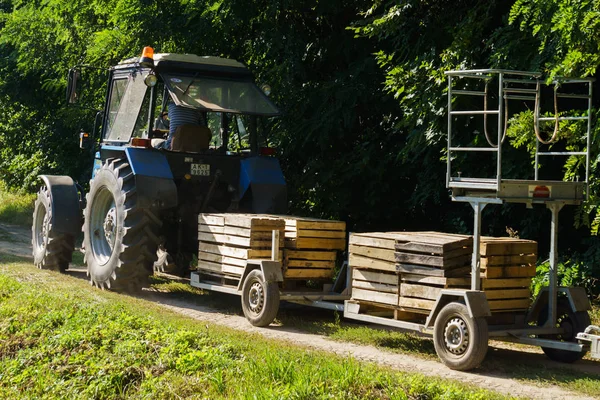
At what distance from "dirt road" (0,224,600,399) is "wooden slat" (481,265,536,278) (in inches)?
29.6

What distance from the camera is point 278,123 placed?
1529 cm

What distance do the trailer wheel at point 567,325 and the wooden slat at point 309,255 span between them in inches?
96.3

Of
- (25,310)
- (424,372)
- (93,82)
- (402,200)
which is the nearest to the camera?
(424,372)

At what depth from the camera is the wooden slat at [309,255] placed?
10273 millimetres

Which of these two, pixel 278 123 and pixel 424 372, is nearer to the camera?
pixel 424 372

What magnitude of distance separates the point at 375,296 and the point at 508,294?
1.22 meters

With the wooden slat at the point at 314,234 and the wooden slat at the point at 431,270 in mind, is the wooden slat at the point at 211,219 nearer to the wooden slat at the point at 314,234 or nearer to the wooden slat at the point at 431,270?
the wooden slat at the point at 314,234

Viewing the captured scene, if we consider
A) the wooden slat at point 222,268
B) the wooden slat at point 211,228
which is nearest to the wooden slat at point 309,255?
the wooden slat at point 222,268

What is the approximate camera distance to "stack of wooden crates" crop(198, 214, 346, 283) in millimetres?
10289

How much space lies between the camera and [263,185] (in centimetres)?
1205

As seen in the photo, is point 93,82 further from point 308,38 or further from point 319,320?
point 319,320

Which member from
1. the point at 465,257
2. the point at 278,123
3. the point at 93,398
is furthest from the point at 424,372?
the point at 278,123

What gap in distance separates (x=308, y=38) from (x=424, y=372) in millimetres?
8474

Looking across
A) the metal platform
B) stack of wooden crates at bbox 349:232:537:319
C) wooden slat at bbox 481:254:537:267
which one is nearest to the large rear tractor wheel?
stack of wooden crates at bbox 349:232:537:319
